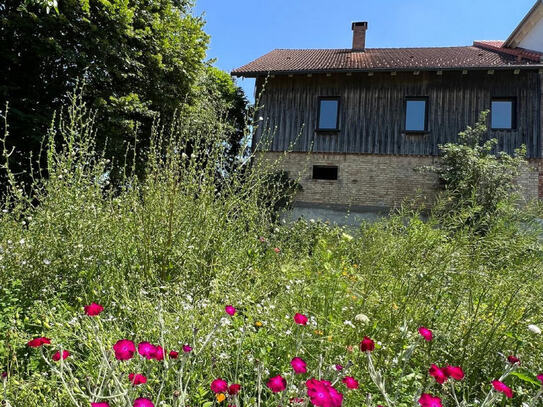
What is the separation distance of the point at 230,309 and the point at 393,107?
13038 millimetres

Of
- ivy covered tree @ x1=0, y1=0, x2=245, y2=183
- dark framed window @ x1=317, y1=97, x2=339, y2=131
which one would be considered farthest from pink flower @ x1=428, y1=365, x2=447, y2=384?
dark framed window @ x1=317, y1=97, x2=339, y2=131

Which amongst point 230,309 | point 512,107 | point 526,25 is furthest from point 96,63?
point 526,25

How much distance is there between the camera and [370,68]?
1267 cm

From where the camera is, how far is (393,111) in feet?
42.7

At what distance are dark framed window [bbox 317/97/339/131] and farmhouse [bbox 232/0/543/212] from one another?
4cm

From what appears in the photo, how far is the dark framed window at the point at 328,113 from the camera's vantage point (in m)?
13.5

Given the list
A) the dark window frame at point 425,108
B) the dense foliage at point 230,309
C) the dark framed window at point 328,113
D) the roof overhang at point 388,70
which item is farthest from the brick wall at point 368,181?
the dense foliage at point 230,309

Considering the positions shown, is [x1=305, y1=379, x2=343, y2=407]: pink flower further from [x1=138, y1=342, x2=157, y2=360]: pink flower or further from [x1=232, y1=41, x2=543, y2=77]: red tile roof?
[x1=232, y1=41, x2=543, y2=77]: red tile roof

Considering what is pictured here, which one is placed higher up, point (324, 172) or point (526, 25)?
point (526, 25)

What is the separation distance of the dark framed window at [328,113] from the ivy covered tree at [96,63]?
5.00 meters

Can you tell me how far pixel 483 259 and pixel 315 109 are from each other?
11.4 meters

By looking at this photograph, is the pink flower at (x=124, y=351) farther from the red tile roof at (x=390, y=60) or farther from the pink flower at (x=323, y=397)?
the red tile roof at (x=390, y=60)

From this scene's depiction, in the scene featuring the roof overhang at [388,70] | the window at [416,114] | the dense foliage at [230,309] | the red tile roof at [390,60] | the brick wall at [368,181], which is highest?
the red tile roof at [390,60]

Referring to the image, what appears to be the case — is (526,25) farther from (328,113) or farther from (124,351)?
(124,351)
